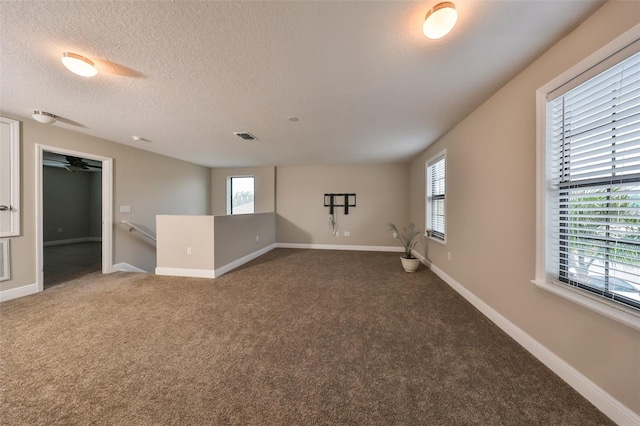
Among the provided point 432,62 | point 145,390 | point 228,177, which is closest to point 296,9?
point 432,62

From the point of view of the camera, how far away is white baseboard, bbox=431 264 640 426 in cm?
118

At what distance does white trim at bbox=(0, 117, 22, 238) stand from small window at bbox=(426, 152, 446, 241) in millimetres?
5933

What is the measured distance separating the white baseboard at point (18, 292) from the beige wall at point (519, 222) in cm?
572

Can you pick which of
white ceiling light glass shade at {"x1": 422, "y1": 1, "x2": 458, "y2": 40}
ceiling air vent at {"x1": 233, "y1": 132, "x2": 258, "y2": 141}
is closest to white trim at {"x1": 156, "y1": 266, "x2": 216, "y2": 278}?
ceiling air vent at {"x1": 233, "y1": 132, "x2": 258, "y2": 141}

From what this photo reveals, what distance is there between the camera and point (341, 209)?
619 cm

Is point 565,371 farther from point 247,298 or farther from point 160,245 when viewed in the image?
point 160,245

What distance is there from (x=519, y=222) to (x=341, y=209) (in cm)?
444

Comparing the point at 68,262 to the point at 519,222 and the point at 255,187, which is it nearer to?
the point at 255,187

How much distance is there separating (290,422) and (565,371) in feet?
6.07

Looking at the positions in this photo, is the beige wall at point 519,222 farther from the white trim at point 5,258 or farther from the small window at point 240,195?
the white trim at point 5,258

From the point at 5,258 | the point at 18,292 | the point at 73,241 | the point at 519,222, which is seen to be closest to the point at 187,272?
the point at 18,292

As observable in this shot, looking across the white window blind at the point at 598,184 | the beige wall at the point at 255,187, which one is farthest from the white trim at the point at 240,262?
the white window blind at the point at 598,184

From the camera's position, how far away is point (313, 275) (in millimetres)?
3768

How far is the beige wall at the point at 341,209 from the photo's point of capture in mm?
5957
